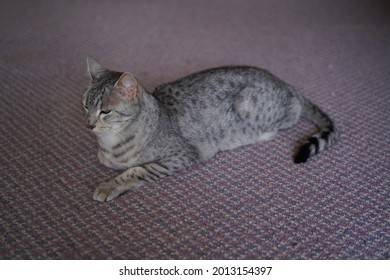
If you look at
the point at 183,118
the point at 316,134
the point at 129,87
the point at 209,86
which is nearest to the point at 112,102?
the point at 129,87

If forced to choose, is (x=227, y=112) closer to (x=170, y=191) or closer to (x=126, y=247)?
(x=170, y=191)

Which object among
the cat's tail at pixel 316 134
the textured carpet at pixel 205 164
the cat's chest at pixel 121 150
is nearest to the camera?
the textured carpet at pixel 205 164

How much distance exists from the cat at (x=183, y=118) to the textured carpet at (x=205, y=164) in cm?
7

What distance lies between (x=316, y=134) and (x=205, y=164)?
Result: 60cm

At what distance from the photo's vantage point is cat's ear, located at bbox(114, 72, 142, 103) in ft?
5.32

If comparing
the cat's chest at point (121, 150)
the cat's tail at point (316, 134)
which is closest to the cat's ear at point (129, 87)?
the cat's chest at point (121, 150)

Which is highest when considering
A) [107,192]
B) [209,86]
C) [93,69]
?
[93,69]

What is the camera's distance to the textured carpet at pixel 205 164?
155 centimetres

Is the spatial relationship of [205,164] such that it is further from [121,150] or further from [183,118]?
[121,150]

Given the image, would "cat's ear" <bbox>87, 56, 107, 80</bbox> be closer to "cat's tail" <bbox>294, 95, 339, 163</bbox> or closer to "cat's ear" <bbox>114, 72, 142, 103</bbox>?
"cat's ear" <bbox>114, 72, 142, 103</bbox>

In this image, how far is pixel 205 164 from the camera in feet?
6.44

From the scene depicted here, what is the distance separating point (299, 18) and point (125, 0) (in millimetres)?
1726

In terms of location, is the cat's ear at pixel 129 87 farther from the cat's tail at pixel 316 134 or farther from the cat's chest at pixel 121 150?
the cat's tail at pixel 316 134

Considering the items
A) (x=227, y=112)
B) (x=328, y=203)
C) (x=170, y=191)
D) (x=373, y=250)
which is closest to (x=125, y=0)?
(x=227, y=112)
